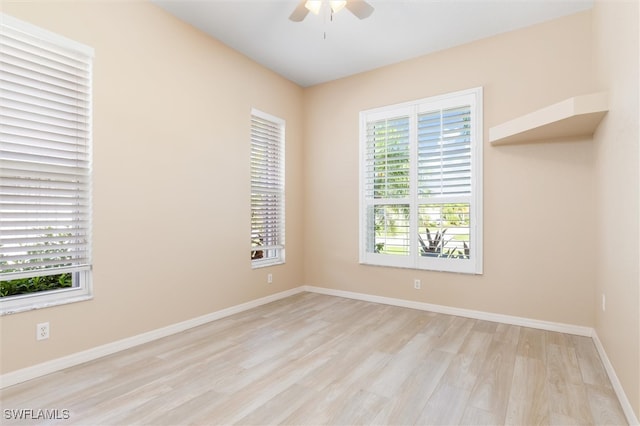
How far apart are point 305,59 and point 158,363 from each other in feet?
11.9

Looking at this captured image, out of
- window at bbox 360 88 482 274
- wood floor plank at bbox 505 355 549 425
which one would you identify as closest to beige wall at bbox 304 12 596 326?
window at bbox 360 88 482 274

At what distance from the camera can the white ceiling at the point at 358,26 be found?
312cm

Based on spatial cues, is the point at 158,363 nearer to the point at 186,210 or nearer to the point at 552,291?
the point at 186,210

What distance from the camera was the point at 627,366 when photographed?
193cm

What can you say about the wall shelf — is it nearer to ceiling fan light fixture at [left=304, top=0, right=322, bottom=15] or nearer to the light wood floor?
the light wood floor

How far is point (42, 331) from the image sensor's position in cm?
237

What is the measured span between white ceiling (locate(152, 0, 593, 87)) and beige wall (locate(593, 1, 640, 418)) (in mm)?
739

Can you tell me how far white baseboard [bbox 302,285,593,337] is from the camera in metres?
3.24

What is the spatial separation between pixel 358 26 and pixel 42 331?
3.81 m

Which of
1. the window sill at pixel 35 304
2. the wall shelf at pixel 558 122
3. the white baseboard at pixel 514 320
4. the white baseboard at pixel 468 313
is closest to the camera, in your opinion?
the white baseboard at pixel 514 320

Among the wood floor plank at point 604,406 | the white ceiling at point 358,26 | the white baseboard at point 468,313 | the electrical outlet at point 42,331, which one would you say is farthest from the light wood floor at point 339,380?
the white ceiling at point 358,26

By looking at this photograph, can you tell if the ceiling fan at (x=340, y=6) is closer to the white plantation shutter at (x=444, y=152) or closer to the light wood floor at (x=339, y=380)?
the white plantation shutter at (x=444, y=152)

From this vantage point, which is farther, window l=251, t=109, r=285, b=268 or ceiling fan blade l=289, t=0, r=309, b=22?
window l=251, t=109, r=285, b=268

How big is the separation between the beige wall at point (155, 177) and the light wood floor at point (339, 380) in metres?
0.36
